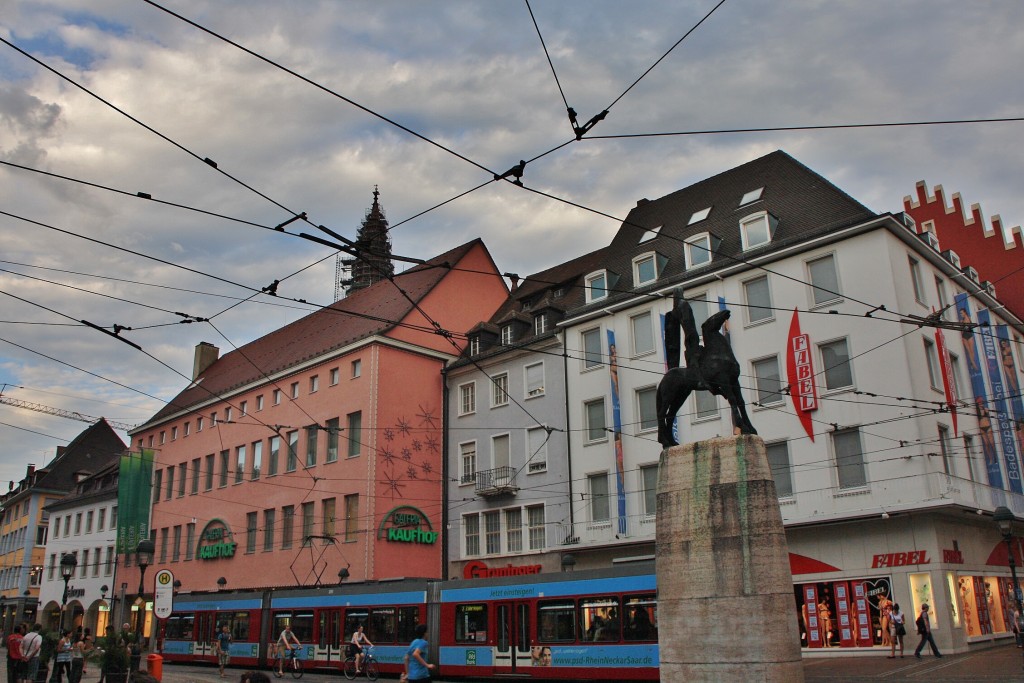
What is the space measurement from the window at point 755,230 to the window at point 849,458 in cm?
693

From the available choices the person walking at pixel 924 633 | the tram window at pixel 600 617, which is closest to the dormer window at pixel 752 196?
the person walking at pixel 924 633

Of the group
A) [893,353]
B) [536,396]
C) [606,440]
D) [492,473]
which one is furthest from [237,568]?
[893,353]

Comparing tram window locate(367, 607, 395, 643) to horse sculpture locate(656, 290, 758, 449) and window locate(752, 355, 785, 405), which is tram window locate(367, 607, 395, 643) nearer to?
window locate(752, 355, 785, 405)

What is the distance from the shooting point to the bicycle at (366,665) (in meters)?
26.8

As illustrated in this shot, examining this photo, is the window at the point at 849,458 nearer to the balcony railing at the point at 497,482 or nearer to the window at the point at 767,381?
the window at the point at 767,381

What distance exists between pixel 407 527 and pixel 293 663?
29.5 feet

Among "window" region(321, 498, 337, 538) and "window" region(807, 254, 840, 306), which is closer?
"window" region(807, 254, 840, 306)

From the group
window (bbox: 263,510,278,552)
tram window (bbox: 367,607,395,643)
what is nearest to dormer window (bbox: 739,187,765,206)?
tram window (bbox: 367,607,395,643)

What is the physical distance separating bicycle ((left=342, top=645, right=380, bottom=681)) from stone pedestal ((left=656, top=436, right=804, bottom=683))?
16569mm

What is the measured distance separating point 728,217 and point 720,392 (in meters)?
20.4

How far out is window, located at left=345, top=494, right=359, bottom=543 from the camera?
36719 mm

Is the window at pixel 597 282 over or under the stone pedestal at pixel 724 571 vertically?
over

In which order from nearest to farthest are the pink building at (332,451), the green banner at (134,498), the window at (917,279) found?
the window at (917,279) < the pink building at (332,451) < the green banner at (134,498)

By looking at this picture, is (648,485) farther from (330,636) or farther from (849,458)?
(330,636)
